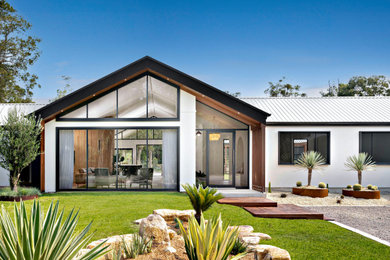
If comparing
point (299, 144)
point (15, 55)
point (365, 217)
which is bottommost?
point (365, 217)

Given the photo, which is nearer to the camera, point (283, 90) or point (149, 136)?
point (149, 136)

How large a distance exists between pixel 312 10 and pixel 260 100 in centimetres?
918

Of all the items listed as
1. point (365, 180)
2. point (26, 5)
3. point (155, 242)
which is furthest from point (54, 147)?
point (26, 5)

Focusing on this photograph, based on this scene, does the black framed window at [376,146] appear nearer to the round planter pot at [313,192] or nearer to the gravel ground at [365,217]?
the round planter pot at [313,192]

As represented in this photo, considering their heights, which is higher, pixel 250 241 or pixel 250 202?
pixel 250 241

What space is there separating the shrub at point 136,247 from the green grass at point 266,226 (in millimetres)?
1275

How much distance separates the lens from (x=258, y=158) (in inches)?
492

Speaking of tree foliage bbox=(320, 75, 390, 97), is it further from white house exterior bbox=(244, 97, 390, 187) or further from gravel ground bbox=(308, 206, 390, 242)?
gravel ground bbox=(308, 206, 390, 242)

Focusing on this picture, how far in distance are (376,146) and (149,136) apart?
1040 cm

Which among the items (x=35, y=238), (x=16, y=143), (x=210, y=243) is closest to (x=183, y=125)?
(x=16, y=143)

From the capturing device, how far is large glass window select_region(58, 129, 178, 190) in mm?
12406

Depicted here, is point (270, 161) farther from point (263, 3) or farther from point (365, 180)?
point (263, 3)

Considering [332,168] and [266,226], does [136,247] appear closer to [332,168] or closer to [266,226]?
[266,226]

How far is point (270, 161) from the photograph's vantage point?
1442 centimetres
